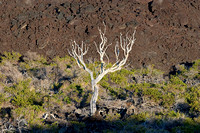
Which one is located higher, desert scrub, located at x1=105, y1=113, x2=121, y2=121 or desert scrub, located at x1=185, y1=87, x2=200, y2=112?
desert scrub, located at x1=185, y1=87, x2=200, y2=112

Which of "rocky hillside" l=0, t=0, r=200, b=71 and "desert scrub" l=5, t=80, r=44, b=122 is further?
"rocky hillside" l=0, t=0, r=200, b=71

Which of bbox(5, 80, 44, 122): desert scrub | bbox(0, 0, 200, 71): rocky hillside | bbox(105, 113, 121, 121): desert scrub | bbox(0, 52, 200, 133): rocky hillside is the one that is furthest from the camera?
bbox(0, 0, 200, 71): rocky hillside

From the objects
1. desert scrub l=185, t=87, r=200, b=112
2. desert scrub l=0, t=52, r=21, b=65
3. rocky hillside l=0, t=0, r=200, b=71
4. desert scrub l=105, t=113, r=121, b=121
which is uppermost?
rocky hillside l=0, t=0, r=200, b=71

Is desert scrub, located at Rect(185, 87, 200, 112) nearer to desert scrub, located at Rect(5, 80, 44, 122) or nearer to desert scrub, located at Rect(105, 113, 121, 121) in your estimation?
desert scrub, located at Rect(105, 113, 121, 121)

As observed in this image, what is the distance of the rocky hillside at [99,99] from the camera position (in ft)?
23.2

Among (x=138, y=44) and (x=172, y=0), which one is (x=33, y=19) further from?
(x=172, y=0)

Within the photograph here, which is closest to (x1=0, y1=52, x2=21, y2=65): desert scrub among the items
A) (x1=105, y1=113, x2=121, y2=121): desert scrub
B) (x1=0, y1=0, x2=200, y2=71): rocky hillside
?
(x1=0, y1=0, x2=200, y2=71): rocky hillside

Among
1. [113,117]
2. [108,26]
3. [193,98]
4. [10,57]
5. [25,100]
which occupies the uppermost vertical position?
[108,26]

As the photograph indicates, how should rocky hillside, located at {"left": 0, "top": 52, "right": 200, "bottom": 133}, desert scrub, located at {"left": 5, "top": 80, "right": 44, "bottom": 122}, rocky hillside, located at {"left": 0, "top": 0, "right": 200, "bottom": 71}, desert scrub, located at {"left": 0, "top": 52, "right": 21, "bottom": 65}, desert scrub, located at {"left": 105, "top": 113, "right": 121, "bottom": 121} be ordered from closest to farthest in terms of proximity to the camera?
rocky hillside, located at {"left": 0, "top": 52, "right": 200, "bottom": 133}
desert scrub, located at {"left": 5, "top": 80, "right": 44, "bottom": 122}
desert scrub, located at {"left": 105, "top": 113, "right": 121, "bottom": 121}
desert scrub, located at {"left": 0, "top": 52, "right": 21, "bottom": 65}
rocky hillside, located at {"left": 0, "top": 0, "right": 200, "bottom": 71}

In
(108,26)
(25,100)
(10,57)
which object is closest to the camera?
(25,100)

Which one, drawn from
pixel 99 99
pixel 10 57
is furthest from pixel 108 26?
pixel 99 99

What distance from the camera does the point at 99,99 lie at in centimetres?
880

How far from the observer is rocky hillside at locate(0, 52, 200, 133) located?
23.2ft

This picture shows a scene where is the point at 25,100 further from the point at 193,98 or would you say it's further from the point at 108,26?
the point at 108,26
